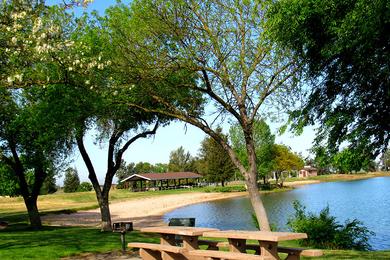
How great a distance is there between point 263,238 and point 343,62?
4282mm

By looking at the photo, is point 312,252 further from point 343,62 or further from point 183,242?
point 343,62

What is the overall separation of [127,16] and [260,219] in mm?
6142

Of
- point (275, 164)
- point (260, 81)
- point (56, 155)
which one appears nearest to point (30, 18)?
point (260, 81)

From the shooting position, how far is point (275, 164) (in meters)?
76.3

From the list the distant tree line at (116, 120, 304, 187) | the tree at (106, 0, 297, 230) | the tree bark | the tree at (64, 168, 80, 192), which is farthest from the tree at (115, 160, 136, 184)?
the tree at (106, 0, 297, 230)

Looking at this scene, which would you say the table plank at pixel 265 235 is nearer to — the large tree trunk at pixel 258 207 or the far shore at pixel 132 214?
the large tree trunk at pixel 258 207

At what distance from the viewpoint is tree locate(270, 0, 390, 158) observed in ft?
23.9

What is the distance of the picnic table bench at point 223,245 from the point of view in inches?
253

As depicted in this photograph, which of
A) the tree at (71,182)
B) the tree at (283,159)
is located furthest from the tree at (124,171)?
the tree at (283,159)

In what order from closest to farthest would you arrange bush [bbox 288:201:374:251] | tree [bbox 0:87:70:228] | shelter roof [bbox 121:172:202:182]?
bush [bbox 288:201:374:251] → tree [bbox 0:87:70:228] → shelter roof [bbox 121:172:202:182]

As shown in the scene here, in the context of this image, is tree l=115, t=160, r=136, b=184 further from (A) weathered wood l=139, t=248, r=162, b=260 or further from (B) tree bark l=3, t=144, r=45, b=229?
(A) weathered wood l=139, t=248, r=162, b=260

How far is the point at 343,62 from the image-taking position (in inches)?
343

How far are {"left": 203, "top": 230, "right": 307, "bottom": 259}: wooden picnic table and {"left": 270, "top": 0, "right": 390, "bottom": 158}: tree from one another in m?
2.98

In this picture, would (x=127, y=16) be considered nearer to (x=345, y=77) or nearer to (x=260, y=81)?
(x=260, y=81)
